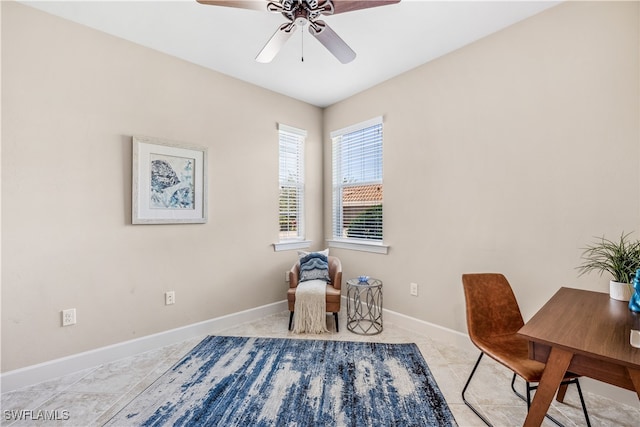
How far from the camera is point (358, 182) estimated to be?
3.69 metres

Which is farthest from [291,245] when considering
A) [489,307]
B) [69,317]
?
[489,307]

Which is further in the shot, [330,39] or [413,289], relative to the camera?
[413,289]

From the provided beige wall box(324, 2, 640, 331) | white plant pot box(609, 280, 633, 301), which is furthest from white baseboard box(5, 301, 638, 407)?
white plant pot box(609, 280, 633, 301)

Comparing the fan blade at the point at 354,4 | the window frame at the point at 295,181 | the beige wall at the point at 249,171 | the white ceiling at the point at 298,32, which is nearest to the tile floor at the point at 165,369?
the beige wall at the point at 249,171

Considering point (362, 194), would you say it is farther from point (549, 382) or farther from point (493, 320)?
point (549, 382)

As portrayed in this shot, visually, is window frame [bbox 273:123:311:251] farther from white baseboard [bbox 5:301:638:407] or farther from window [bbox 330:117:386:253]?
white baseboard [bbox 5:301:638:407]

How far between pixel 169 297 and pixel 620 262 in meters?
3.42

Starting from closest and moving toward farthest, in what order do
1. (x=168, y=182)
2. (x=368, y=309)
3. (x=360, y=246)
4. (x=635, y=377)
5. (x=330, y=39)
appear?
(x=635, y=377) < (x=330, y=39) < (x=168, y=182) < (x=368, y=309) < (x=360, y=246)

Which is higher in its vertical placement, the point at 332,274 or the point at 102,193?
the point at 102,193

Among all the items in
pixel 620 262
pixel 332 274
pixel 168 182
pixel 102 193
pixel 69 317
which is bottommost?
pixel 69 317

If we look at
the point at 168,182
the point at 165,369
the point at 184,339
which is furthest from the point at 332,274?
the point at 168,182

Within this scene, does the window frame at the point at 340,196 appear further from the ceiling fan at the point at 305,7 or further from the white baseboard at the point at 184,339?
the ceiling fan at the point at 305,7

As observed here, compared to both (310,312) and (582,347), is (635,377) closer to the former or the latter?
(582,347)
